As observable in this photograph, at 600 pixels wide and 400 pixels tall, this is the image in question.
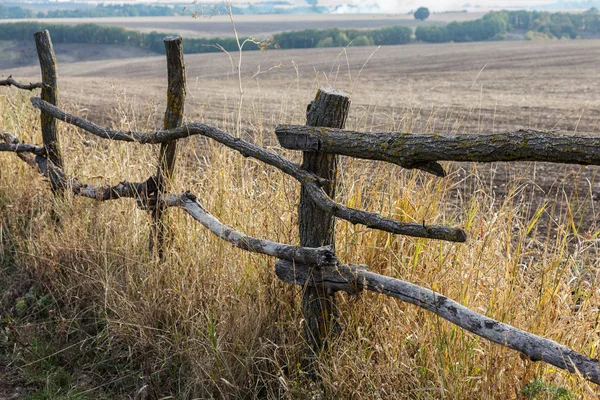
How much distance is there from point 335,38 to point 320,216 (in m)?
67.1

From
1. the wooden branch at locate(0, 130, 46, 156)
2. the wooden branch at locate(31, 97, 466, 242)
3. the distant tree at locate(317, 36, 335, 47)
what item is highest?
the distant tree at locate(317, 36, 335, 47)

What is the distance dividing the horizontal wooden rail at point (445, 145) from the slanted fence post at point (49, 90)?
2894 mm

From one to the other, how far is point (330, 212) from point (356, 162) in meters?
1.40

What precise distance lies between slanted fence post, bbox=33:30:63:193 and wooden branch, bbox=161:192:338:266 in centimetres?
159

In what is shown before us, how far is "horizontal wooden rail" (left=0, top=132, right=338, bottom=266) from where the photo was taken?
120 inches

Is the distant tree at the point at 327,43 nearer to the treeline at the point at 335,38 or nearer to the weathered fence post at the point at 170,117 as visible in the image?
the treeline at the point at 335,38

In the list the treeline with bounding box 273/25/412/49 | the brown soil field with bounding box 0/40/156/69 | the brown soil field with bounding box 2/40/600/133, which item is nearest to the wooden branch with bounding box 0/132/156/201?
the brown soil field with bounding box 2/40/600/133

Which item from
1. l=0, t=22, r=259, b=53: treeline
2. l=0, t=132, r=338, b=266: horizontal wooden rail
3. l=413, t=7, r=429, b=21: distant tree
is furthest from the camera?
l=413, t=7, r=429, b=21: distant tree

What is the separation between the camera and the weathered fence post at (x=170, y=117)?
419 cm

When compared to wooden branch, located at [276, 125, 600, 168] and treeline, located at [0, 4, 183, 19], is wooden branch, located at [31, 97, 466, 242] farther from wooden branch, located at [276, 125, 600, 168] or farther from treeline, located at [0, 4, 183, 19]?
treeline, located at [0, 4, 183, 19]

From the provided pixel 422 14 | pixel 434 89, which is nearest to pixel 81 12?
pixel 422 14

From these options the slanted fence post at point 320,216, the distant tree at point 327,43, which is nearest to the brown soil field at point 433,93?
the slanted fence post at point 320,216

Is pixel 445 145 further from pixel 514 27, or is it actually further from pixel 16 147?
pixel 514 27

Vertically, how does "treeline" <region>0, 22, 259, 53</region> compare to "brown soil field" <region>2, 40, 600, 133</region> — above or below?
above
